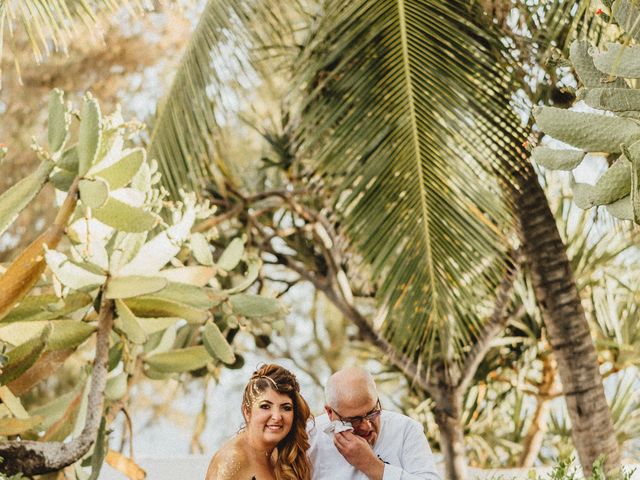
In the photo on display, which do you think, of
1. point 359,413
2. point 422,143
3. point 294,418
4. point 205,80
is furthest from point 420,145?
point 294,418

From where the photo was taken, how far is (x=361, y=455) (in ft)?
10.2

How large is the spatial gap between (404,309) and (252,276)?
2.99 ft

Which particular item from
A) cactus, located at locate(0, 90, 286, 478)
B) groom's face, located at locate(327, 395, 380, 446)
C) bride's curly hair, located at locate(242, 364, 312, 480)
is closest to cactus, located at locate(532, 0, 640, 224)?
groom's face, located at locate(327, 395, 380, 446)

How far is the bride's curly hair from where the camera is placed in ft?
10.2

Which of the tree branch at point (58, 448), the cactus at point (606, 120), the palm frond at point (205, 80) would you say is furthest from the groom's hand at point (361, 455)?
the palm frond at point (205, 80)

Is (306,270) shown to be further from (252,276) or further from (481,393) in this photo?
(252,276)

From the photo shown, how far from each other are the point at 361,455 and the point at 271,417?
1.21 feet

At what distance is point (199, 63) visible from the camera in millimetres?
5422

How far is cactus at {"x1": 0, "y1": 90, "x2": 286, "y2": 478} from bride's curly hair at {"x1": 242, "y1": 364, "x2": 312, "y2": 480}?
0.70 meters

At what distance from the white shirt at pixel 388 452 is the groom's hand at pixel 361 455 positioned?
15cm

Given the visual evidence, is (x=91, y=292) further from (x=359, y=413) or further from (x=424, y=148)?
(x=424, y=148)

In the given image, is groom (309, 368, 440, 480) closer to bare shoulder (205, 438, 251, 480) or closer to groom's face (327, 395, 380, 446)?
groom's face (327, 395, 380, 446)

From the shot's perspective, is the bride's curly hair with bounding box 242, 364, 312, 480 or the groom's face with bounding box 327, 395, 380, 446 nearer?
the bride's curly hair with bounding box 242, 364, 312, 480

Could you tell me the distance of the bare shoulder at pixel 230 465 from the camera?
9.89 ft
